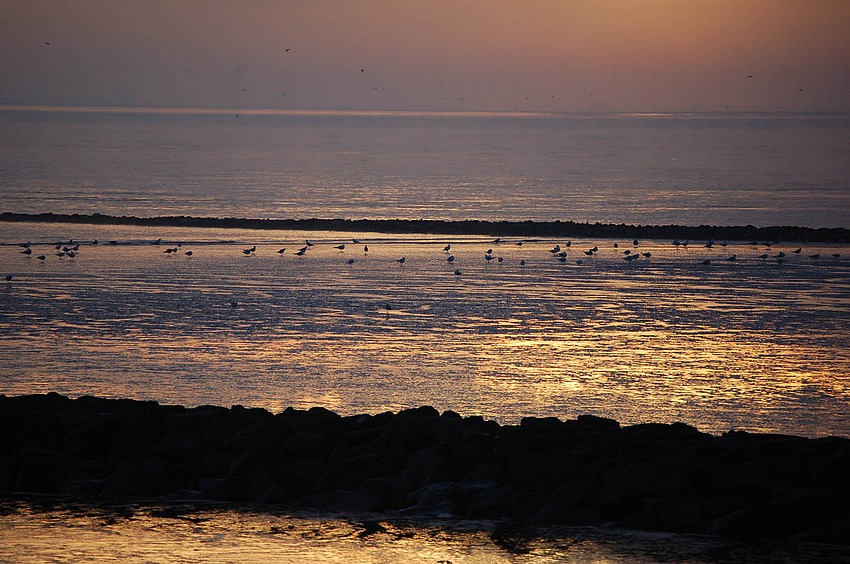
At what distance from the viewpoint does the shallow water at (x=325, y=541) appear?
6129 millimetres

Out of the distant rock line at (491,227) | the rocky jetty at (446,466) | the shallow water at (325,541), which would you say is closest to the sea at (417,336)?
the shallow water at (325,541)

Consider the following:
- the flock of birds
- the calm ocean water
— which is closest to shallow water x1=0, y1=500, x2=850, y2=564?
the flock of birds

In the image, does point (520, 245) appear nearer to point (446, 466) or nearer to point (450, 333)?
point (450, 333)

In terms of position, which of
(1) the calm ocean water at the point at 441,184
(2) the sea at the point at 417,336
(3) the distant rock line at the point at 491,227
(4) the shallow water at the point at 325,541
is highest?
(1) the calm ocean water at the point at 441,184

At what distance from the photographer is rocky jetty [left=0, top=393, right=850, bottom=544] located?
723 centimetres

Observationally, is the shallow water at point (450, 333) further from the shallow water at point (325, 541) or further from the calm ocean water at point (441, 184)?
the calm ocean water at point (441, 184)

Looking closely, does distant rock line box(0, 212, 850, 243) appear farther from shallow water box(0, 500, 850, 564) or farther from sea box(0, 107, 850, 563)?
shallow water box(0, 500, 850, 564)

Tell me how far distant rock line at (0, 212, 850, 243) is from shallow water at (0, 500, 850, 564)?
1031 inches

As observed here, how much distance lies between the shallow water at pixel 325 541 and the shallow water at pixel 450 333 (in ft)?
12.3

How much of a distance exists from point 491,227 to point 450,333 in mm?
19240

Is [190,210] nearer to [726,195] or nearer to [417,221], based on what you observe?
[417,221]

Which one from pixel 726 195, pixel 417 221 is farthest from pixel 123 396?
pixel 726 195

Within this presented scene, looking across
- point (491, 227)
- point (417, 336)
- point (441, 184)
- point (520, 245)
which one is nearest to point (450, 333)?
point (417, 336)

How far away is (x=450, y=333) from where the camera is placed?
1558cm
